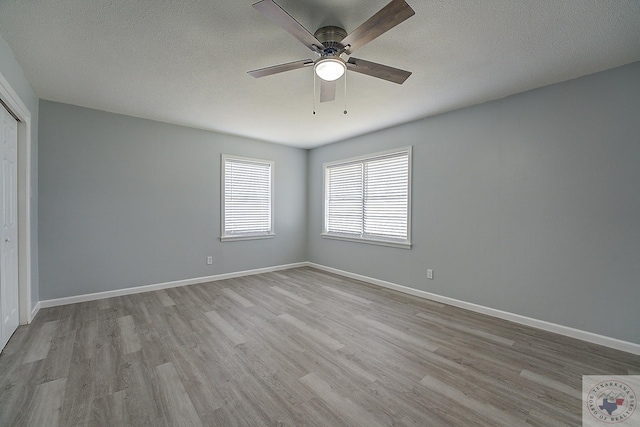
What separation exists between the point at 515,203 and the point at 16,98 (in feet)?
17.4

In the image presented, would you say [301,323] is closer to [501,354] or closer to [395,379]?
[395,379]

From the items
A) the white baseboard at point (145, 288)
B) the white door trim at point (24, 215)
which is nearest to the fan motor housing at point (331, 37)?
the white door trim at point (24, 215)

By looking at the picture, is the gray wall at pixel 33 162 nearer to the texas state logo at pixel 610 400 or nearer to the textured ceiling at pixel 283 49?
the textured ceiling at pixel 283 49

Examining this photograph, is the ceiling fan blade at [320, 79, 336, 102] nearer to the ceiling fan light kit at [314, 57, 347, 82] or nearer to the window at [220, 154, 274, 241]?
the ceiling fan light kit at [314, 57, 347, 82]

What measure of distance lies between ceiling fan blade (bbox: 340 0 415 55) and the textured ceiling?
0.68 ft

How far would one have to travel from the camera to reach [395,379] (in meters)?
2.00

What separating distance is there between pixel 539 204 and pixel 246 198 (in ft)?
14.7

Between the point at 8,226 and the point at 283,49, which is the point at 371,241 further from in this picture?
the point at 8,226

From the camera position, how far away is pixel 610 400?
182cm

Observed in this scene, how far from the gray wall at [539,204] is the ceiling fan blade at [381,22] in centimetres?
231

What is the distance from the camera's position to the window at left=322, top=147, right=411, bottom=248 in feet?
13.6

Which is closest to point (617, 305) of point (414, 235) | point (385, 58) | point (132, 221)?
point (414, 235)

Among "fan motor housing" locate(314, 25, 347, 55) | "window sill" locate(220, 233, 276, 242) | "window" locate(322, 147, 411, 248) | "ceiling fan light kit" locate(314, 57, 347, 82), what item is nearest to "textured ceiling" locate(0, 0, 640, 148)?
"fan motor housing" locate(314, 25, 347, 55)

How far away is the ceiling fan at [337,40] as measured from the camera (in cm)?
151
